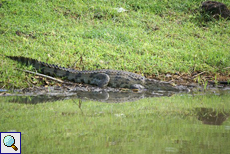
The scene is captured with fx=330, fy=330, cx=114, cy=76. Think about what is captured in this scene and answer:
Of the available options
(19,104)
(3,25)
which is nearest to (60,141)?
(19,104)

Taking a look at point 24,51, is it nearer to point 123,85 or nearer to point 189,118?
point 123,85

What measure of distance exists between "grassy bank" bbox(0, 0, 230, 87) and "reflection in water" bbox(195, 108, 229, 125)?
10.8 feet

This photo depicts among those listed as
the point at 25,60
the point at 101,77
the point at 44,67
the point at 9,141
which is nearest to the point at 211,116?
the point at 9,141

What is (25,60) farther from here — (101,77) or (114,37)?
(114,37)

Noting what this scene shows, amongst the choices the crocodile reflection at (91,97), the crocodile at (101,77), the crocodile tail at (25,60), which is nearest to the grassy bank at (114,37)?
the crocodile tail at (25,60)

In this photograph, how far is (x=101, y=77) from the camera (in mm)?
7203

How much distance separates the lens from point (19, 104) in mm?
4984

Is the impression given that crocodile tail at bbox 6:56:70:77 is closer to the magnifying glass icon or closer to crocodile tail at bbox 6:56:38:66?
crocodile tail at bbox 6:56:38:66

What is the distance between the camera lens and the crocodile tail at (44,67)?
7004 millimetres

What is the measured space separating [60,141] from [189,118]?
1778mm

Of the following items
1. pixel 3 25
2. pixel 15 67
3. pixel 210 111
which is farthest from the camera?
pixel 3 25

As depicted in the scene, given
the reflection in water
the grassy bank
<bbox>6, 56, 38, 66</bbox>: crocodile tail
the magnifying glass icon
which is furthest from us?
the grassy bank

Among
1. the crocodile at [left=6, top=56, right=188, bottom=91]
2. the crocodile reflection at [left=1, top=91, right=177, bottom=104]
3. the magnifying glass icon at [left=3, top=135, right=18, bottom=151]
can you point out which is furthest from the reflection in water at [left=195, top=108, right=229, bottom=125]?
the crocodile at [left=6, top=56, right=188, bottom=91]

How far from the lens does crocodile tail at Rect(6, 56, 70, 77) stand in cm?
700
